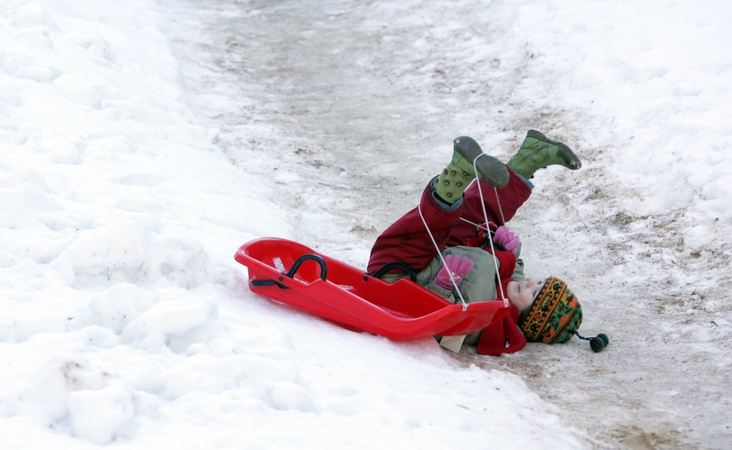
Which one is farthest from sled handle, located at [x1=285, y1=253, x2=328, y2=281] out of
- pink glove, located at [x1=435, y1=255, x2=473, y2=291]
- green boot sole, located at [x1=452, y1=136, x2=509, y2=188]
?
green boot sole, located at [x1=452, y1=136, x2=509, y2=188]

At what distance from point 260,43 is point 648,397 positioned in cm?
748

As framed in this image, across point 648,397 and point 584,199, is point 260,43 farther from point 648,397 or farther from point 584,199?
point 648,397

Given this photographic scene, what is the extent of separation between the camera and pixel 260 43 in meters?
9.38

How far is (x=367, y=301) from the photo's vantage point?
11.7 ft

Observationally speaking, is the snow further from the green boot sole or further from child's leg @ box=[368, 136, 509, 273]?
the green boot sole

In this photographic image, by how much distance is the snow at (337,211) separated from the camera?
2561 mm

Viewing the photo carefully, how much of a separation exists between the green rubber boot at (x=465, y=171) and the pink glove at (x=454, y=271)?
34cm

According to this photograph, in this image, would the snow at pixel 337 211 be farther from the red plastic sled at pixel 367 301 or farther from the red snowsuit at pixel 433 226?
the red snowsuit at pixel 433 226

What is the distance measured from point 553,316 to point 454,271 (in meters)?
0.57

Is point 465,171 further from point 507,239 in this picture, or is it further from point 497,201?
point 497,201

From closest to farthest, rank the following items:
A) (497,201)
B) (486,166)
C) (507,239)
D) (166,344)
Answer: (166,344)
(486,166)
(507,239)
(497,201)

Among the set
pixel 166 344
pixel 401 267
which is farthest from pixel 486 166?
pixel 166 344

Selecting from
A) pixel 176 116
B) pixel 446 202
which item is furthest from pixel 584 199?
pixel 176 116

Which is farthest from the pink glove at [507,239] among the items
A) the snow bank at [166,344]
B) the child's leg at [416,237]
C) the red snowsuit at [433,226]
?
the snow bank at [166,344]
